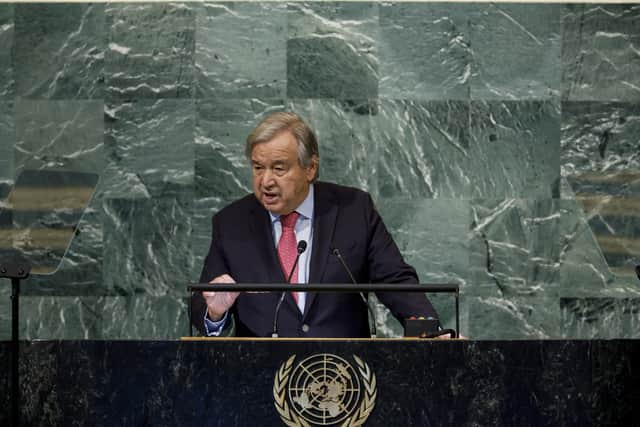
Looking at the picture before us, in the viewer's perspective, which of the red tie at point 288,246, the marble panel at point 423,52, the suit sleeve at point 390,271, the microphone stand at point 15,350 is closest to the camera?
the microphone stand at point 15,350

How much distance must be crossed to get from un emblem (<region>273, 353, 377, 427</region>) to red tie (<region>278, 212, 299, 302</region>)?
3.46 ft

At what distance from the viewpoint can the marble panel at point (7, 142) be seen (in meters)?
6.54

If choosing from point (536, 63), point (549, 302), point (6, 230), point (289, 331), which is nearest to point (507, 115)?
point (536, 63)

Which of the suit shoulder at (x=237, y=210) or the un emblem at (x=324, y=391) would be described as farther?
the suit shoulder at (x=237, y=210)

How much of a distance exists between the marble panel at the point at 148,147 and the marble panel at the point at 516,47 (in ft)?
5.39

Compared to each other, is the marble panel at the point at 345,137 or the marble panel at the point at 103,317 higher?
the marble panel at the point at 345,137

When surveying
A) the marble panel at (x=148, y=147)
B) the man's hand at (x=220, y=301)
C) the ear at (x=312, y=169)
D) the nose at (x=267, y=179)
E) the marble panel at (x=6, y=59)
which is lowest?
the man's hand at (x=220, y=301)

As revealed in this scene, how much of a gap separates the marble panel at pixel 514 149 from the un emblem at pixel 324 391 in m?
3.07

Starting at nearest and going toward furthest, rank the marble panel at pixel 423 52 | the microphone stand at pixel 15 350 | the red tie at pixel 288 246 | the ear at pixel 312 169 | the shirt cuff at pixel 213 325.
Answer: the microphone stand at pixel 15 350, the shirt cuff at pixel 213 325, the red tie at pixel 288 246, the ear at pixel 312 169, the marble panel at pixel 423 52

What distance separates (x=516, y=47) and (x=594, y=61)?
45 centimetres

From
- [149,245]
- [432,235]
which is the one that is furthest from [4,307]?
[432,235]

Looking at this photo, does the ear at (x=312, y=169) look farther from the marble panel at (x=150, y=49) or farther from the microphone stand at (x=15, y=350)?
the marble panel at (x=150, y=49)

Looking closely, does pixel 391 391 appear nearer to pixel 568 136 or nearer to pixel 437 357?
pixel 437 357

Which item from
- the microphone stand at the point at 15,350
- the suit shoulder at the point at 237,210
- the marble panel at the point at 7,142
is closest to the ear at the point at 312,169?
the suit shoulder at the point at 237,210
